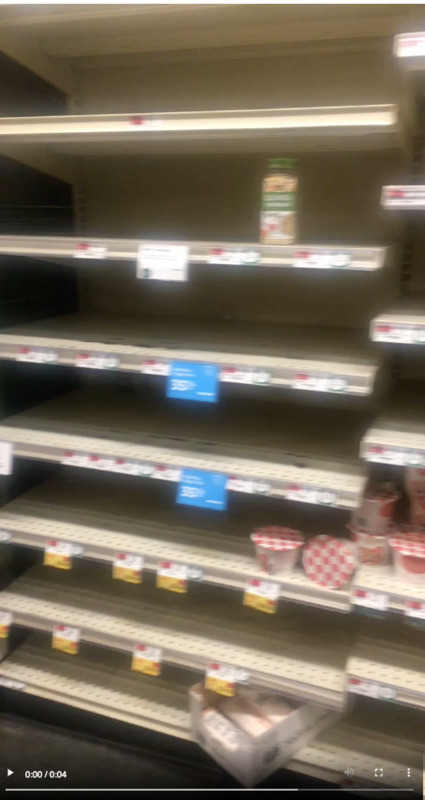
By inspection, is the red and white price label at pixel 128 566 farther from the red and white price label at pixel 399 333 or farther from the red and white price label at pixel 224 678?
the red and white price label at pixel 399 333

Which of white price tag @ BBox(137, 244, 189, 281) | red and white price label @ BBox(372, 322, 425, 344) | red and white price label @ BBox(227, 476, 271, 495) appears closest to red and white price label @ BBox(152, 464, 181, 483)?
red and white price label @ BBox(227, 476, 271, 495)

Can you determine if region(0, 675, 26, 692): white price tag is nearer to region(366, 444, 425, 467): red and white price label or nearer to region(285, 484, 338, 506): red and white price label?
region(285, 484, 338, 506): red and white price label

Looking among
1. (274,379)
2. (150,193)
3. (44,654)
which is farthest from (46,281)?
(44,654)

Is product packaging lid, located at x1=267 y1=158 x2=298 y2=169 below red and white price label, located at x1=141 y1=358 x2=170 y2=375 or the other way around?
the other way around

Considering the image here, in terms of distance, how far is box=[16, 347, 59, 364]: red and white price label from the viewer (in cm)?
158

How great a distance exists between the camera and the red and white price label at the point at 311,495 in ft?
4.53

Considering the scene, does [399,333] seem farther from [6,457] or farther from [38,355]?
[6,457]

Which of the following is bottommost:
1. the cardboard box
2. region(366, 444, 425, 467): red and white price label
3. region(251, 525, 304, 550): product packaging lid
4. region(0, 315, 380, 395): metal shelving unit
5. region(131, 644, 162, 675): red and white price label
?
the cardboard box

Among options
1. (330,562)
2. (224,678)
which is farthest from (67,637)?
(330,562)

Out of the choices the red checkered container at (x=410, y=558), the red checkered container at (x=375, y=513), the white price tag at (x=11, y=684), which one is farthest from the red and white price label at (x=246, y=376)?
the white price tag at (x=11, y=684)

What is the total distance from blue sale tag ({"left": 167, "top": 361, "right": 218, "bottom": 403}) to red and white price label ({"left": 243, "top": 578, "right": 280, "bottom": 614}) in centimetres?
50

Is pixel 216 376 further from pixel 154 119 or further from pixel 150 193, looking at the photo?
pixel 150 193

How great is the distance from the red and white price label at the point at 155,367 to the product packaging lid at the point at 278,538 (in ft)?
1.60

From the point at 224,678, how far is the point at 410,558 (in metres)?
0.62
